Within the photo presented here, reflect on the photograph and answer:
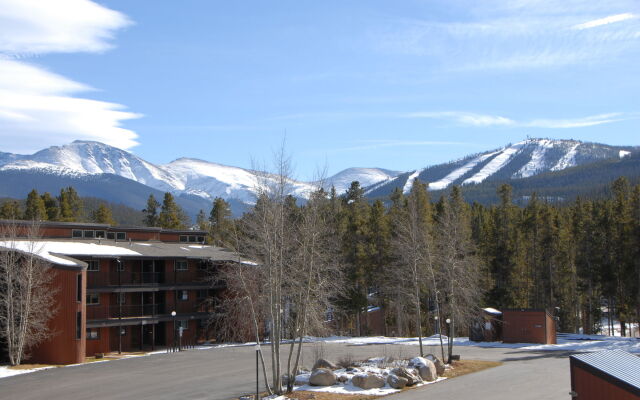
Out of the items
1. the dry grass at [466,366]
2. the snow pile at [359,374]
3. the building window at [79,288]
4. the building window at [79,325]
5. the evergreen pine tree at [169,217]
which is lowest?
the dry grass at [466,366]

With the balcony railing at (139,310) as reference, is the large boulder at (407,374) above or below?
below

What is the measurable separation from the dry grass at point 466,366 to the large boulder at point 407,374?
280 centimetres

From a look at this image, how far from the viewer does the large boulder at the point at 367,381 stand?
23472 millimetres

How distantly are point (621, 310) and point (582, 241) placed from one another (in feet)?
22.9

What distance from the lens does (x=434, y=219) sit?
62219 mm

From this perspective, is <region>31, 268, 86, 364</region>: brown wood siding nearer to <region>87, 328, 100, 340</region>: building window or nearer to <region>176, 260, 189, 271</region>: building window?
<region>87, 328, 100, 340</region>: building window

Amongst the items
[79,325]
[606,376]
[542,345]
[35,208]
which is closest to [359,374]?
[606,376]

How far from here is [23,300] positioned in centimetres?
3300

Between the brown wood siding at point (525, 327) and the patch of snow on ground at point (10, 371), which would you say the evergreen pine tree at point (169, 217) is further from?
the patch of snow on ground at point (10, 371)

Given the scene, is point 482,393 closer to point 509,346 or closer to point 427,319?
point 509,346

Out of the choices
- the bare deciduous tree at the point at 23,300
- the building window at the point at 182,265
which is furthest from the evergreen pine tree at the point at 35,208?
the bare deciduous tree at the point at 23,300

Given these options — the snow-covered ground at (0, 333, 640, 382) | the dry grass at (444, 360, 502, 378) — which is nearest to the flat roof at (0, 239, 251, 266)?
the snow-covered ground at (0, 333, 640, 382)

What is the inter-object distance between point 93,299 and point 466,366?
23.1 meters

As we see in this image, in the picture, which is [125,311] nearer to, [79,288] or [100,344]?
[100,344]
